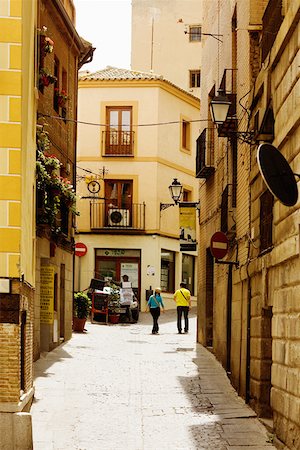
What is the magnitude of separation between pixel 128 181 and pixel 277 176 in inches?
1166

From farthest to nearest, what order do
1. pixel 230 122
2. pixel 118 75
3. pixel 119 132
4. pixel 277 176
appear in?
pixel 118 75, pixel 119 132, pixel 230 122, pixel 277 176

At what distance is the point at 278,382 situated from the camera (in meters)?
11.4

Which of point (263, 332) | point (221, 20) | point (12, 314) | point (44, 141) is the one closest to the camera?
point (12, 314)

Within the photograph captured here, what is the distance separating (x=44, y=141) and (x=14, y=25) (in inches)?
212

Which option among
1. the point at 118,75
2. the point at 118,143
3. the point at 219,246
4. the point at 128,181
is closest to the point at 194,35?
the point at 118,75

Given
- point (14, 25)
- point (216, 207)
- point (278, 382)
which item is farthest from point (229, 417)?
point (216, 207)

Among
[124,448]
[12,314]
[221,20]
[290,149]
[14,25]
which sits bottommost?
[124,448]

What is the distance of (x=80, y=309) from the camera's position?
84.7 ft

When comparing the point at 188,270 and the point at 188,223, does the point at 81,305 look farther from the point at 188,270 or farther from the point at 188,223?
the point at 188,270

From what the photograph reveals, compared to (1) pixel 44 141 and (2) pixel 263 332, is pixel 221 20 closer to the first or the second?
(1) pixel 44 141

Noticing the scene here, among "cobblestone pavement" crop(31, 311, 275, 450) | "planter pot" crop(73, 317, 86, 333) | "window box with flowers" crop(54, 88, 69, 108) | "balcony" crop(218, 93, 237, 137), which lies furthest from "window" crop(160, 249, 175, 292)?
"balcony" crop(218, 93, 237, 137)

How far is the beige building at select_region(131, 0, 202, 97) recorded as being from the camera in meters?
46.6

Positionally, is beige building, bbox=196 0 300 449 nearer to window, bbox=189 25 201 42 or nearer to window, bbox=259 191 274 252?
window, bbox=259 191 274 252

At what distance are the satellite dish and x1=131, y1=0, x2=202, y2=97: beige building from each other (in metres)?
37.4
